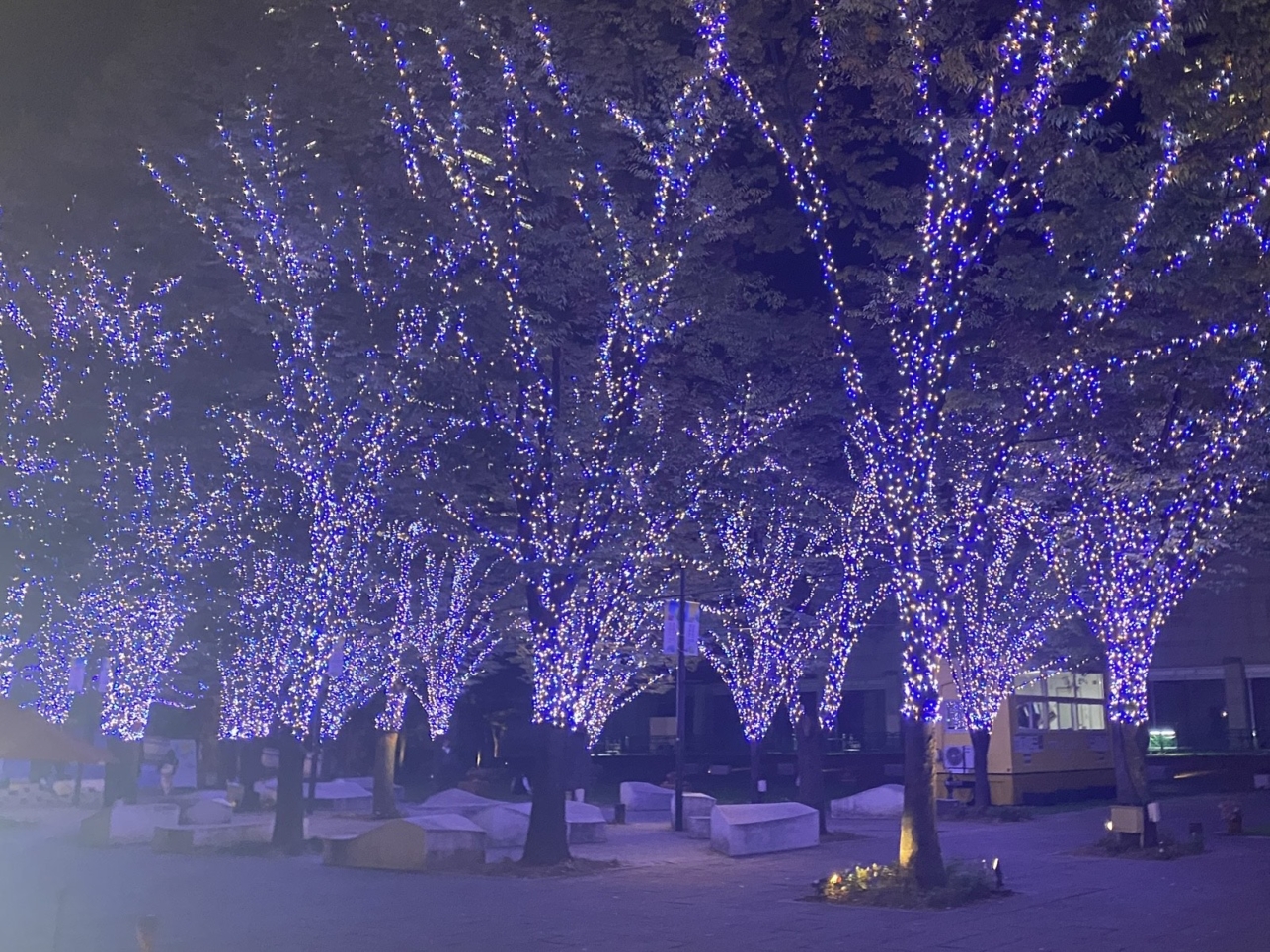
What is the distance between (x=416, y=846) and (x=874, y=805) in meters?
15.3

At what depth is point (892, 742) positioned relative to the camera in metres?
51.1

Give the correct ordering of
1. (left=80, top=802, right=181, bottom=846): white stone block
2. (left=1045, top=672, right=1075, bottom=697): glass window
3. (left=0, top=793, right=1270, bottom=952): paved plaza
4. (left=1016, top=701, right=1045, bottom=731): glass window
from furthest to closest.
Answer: (left=1045, top=672, right=1075, bottom=697): glass window, (left=1016, top=701, right=1045, bottom=731): glass window, (left=80, top=802, right=181, bottom=846): white stone block, (left=0, top=793, right=1270, bottom=952): paved plaza

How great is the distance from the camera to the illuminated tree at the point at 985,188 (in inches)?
535

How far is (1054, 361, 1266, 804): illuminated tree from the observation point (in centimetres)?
1894

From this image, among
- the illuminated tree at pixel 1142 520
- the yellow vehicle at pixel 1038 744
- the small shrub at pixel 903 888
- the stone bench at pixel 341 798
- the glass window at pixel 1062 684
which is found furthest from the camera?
the stone bench at pixel 341 798

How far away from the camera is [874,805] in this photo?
31047 millimetres

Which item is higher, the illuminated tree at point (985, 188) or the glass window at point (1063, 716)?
the illuminated tree at point (985, 188)

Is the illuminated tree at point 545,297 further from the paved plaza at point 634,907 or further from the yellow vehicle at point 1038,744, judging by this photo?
the yellow vehicle at point 1038,744

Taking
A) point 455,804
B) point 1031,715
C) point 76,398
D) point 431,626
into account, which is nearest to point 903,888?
point 431,626

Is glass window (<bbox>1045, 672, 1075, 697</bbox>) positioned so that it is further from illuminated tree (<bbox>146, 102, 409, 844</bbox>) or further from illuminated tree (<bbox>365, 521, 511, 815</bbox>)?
illuminated tree (<bbox>146, 102, 409, 844</bbox>)

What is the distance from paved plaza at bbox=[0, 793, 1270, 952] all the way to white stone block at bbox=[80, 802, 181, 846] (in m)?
2.80

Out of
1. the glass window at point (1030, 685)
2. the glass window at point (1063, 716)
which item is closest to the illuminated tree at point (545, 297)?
the glass window at point (1030, 685)

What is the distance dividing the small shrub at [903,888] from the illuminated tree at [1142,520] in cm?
664

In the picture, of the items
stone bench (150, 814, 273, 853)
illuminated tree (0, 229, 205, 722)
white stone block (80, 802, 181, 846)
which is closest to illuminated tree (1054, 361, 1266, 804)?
illuminated tree (0, 229, 205, 722)
